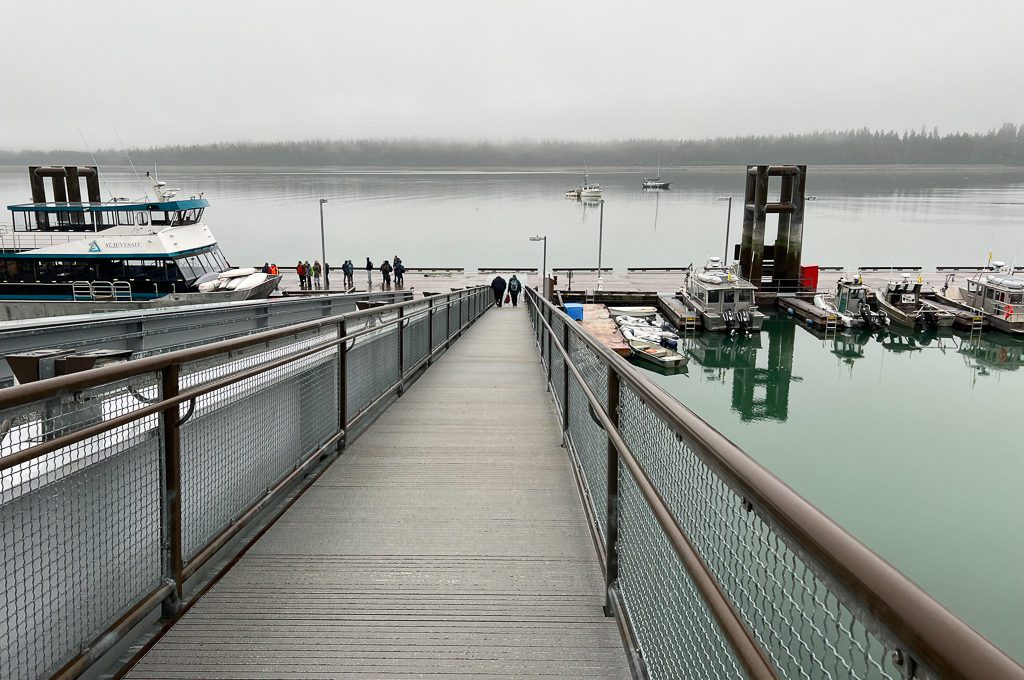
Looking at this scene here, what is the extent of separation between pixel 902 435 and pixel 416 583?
23.3 metres

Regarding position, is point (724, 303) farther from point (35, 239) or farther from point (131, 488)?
point (131, 488)

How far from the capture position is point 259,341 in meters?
3.74

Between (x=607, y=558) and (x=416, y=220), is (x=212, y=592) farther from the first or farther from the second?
(x=416, y=220)

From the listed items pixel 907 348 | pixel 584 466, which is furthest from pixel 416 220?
pixel 584 466

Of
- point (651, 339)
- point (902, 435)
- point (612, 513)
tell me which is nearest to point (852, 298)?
point (651, 339)

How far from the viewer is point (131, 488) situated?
9.39 ft

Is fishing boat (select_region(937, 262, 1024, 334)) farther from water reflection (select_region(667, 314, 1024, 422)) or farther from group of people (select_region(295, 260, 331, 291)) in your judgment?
group of people (select_region(295, 260, 331, 291))

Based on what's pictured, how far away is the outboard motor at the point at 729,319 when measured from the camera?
1490 inches

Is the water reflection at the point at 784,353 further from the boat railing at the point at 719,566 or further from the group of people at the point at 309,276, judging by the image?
the boat railing at the point at 719,566

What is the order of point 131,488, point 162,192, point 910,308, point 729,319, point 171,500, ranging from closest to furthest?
1. point 131,488
2. point 171,500
3. point 162,192
4. point 729,319
5. point 910,308

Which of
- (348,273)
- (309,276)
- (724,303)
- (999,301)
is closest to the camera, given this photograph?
(309,276)

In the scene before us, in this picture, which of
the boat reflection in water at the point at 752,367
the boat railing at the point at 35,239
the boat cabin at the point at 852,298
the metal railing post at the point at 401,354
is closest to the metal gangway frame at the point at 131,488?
the metal railing post at the point at 401,354

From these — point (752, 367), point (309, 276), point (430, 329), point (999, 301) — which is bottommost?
point (752, 367)

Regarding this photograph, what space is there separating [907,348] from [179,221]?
3521cm
